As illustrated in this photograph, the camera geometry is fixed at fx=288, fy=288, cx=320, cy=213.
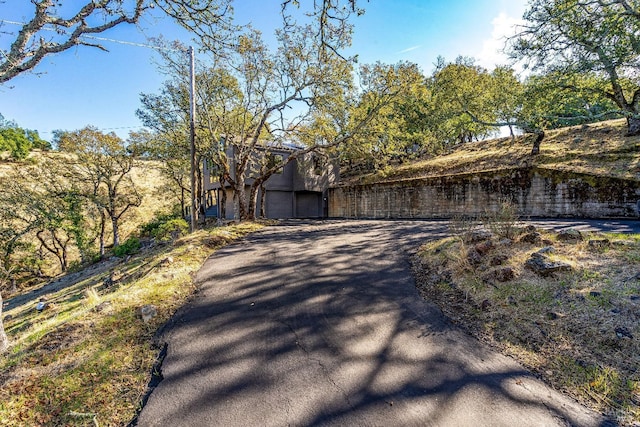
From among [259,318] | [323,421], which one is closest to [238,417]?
[323,421]

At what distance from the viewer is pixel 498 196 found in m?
12.4

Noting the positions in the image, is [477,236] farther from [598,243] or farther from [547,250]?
[598,243]

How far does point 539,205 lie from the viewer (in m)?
11.2

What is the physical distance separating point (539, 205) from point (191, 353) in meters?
13.0

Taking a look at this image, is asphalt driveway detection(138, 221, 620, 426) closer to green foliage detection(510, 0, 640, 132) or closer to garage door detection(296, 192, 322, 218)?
green foliage detection(510, 0, 640, 132)

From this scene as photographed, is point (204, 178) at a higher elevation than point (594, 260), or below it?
higher

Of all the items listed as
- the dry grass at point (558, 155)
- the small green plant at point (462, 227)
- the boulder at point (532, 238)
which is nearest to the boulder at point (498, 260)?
the boulder at point (532, 238)

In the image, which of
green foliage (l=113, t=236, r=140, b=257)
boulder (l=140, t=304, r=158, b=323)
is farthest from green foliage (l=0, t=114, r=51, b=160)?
boulder (l=140, t=304, r=158, b=323)

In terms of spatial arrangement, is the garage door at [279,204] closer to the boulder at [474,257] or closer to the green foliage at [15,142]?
the boulder at [474,257]

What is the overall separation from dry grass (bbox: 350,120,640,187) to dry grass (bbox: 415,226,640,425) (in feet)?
27.7

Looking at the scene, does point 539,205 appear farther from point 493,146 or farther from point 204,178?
point 204,178

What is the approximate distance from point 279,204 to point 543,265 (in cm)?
1627

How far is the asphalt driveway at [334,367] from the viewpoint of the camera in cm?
217

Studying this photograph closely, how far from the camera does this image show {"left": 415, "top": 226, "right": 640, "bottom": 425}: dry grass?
246cm
